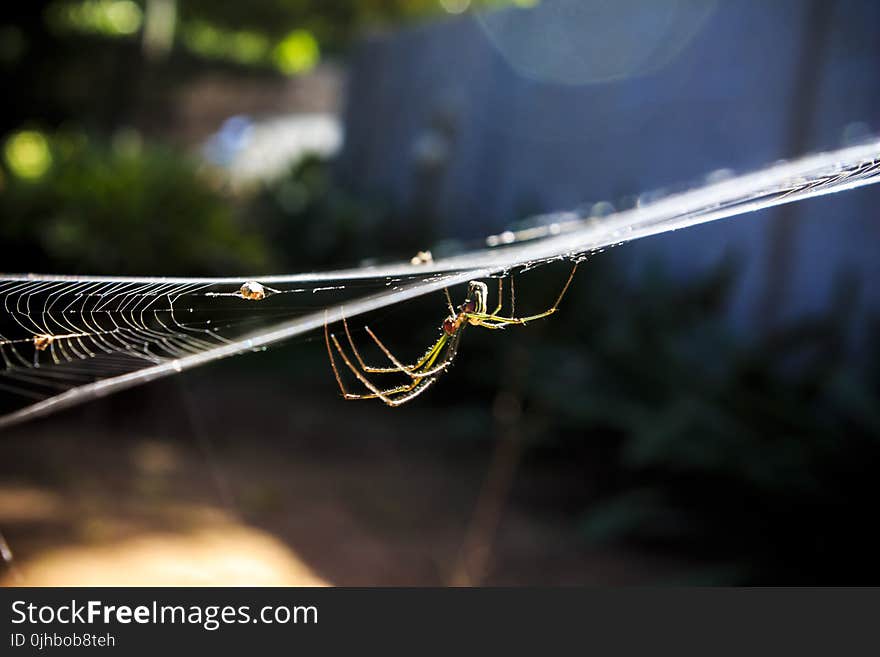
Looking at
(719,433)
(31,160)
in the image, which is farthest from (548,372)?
(31,160)

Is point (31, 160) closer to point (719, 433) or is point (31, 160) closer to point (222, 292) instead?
point (222, 292)

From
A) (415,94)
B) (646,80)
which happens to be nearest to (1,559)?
(646,80)

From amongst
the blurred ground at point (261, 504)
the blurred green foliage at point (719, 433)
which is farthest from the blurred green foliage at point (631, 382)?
the blurred ground at point (261, 504)

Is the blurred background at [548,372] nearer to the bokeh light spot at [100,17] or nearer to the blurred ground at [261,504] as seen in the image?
the blurred ground at [261,504]

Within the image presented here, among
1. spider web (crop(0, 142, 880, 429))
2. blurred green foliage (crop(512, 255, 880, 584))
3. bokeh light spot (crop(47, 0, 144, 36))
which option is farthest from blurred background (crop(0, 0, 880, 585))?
bokeh light spot (crop(47, 0, 144, 36))

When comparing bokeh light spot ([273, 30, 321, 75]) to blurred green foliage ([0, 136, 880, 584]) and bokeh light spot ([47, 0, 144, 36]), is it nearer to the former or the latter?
bokeh light spot ([47, 0, 144, 36])

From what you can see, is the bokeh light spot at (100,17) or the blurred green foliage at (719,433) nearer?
the blurred green foliage at (719,433)

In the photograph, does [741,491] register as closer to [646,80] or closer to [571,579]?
[571,579]
